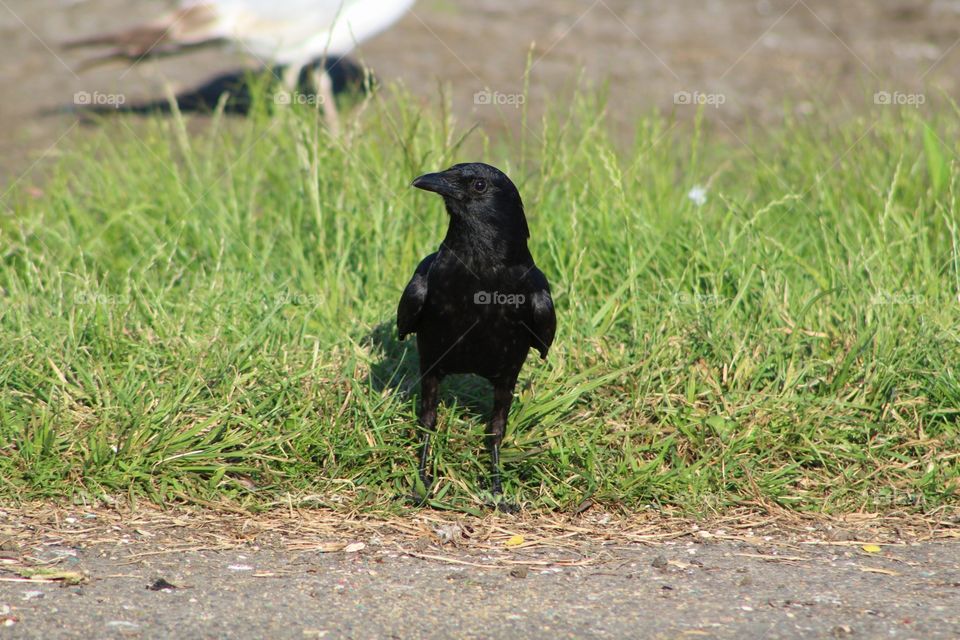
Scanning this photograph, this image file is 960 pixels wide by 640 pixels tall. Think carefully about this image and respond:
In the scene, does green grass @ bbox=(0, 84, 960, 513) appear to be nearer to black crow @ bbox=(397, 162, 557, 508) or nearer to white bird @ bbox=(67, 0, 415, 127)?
black crow @ bbox=(397, 162, 557, 508)

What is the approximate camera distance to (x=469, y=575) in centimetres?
326

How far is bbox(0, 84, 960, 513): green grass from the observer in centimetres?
381

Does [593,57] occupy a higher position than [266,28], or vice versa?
[593,57]

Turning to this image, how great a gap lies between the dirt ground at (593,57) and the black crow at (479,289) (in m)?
3.52

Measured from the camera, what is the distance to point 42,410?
3.70 metres

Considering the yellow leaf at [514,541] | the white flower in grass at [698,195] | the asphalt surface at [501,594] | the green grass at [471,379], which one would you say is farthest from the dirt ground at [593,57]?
the yellow leaf at [514,541]

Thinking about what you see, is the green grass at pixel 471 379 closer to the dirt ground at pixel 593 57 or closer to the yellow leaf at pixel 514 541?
the yellow leaf at pixel 514 541

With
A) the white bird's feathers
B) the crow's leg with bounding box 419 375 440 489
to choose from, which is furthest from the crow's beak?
the white bird's feathers

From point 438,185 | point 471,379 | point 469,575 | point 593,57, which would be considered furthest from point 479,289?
point 593,57

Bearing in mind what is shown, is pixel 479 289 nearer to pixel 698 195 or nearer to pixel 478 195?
pixel 478 195

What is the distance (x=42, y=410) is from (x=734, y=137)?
16.7ft

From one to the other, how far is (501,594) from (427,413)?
90cm

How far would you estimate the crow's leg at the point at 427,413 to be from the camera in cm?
380

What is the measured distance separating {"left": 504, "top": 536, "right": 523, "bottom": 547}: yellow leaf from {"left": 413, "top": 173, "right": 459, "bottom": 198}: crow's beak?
1.19 meters
